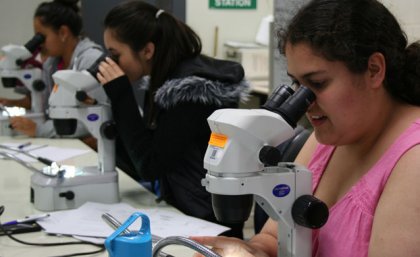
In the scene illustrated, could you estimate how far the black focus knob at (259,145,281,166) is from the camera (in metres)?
0.93

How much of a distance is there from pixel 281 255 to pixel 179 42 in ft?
3.59

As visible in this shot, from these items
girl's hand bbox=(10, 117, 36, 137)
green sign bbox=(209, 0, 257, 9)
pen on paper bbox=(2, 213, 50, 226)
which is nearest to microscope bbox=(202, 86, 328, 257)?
pen on paper bbox=(2, 213, 50, 226)

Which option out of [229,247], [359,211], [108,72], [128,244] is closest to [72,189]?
[108,72]

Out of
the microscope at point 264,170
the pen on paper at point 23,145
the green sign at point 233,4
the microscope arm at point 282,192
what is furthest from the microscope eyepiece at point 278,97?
the green sign at point 233,4

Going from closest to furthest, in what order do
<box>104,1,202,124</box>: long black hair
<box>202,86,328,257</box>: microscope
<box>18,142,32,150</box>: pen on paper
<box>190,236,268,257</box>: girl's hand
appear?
<box>202,86,328,257</box>: microscope, <box>190,236,268,257</box>: girl's hand, <box>104,1,202,124</box>: long black hair, <box>18,142,32,150</box>: pen on paper

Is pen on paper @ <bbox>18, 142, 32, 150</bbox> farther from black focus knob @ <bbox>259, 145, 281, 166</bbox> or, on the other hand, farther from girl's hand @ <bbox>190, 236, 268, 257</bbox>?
black focus knob @ <bbox>259, 145, 281, 166</bbox>

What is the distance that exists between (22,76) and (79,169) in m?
1.15

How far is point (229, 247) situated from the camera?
1210 mm

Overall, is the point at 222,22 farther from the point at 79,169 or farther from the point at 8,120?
the point at 79,169

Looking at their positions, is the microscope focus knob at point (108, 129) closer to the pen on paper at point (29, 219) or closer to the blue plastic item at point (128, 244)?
the pen on paper at point (29, 219)

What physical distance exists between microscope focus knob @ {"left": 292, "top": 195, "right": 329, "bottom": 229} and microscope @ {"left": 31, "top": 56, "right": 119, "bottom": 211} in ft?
3.08

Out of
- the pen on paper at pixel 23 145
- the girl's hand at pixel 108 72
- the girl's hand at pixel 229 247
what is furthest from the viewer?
the pen on paper at pixel 23 145

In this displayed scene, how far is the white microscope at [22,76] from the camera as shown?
281cm

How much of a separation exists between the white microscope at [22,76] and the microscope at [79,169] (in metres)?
1.05
